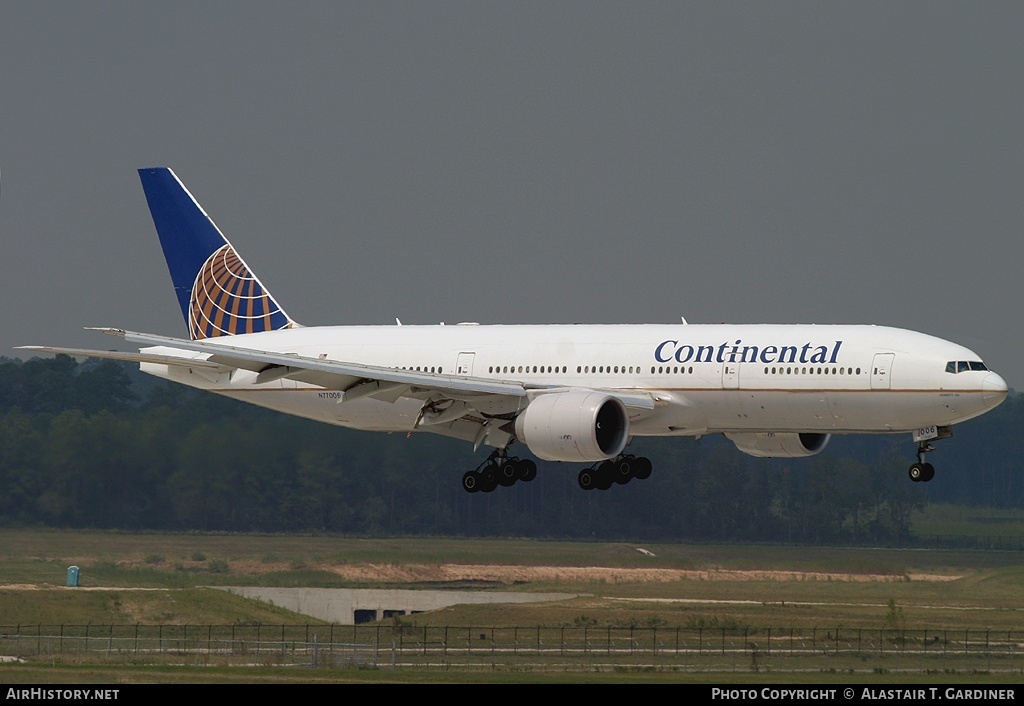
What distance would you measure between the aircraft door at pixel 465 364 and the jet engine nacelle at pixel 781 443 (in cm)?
787

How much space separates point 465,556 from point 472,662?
22.4m

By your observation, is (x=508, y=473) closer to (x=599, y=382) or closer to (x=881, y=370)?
(x=599, y=382)

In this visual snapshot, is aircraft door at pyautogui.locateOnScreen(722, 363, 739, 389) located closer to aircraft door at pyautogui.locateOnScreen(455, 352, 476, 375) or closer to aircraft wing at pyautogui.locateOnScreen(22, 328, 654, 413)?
aircraft wing at pyautogui.locateOnScreen(22, 328, 654, 413)

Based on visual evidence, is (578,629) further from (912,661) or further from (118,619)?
(118,619)

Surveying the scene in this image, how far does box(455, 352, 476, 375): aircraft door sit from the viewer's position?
5491 cm

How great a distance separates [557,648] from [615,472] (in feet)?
18.5

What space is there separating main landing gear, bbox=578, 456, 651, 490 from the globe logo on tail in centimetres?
1269

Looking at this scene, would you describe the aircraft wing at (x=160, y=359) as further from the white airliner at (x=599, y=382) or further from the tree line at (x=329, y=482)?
the tree line at (x=329, y=482)

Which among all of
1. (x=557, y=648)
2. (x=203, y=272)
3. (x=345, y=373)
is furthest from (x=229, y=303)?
(x=557, y=648)

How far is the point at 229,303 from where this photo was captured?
61.6m

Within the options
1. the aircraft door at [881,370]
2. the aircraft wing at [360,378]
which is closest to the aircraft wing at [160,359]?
the aircraft wing at [360,378]

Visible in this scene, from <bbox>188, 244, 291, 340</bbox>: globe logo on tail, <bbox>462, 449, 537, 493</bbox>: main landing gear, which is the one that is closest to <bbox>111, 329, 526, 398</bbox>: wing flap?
<bbox>462, 449, 537, 493</bbox>: main landing gear

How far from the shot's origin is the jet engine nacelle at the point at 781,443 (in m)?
54.2
